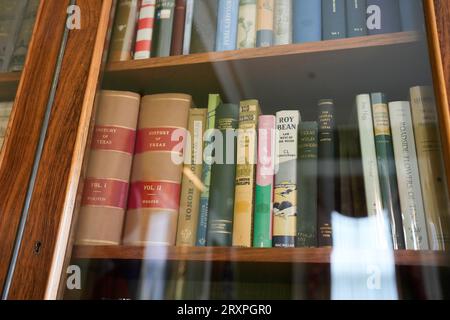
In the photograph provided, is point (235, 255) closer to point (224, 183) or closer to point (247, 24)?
point (224, 183)

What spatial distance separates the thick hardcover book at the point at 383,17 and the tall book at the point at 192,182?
32 centimetres

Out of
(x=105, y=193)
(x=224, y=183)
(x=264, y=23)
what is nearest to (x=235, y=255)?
(x=224, y=183)

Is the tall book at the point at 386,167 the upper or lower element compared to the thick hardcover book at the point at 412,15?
lower

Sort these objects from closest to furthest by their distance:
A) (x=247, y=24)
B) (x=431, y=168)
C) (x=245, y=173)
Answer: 1. (x=431, y=168)
2. (x=245, y=173)
3. (x=247, y=24)

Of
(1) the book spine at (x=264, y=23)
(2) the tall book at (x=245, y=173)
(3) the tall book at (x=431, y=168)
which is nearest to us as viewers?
(3) the tall book at (x=431, y=168)

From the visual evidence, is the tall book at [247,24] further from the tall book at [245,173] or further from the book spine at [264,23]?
the tall book at [245,173]

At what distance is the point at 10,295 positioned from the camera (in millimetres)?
669

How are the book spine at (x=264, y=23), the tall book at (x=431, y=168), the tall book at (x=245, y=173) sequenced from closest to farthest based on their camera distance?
1. the tall book at (x=431, y=168)
2. the tall book at (x=245, y=173)
3. the book spine at (x=264, y=23)

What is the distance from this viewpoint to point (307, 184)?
75cm

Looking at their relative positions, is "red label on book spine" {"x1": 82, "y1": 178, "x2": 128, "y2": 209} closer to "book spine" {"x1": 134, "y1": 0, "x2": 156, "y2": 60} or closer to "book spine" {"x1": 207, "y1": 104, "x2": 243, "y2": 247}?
"book spine" {"x1": 207, "y1": 104, "x2": 243, "y2": 247}

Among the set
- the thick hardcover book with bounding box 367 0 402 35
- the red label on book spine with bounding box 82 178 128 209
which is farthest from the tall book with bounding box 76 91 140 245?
the thick hardcover book with bounding box 367 0 402 35

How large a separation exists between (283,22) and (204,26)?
0.49 ft

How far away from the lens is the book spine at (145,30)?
896mm

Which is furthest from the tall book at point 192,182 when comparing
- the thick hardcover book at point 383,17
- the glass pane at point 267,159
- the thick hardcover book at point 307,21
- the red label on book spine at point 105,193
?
the thick hardcover book at point 383,17
